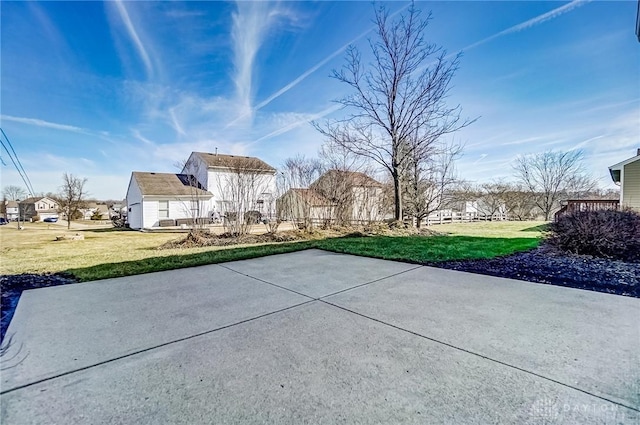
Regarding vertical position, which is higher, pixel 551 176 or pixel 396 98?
pixel 396 98

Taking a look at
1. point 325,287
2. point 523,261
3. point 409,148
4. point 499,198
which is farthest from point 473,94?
point 499,198

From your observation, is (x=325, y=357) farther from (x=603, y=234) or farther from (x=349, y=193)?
(x=349, y=193)

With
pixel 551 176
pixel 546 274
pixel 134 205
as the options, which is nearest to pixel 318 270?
pixel 546 274

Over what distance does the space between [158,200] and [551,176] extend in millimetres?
34455

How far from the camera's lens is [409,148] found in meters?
11.8

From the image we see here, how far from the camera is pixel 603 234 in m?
5.45

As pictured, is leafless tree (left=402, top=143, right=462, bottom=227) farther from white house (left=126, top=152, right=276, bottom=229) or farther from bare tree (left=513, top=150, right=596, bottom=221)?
bare tree (left=513, top=150, right=596, bottom=221)

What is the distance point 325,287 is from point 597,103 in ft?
40.7

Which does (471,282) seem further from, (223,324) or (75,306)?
(75,306)

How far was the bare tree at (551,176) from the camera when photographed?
24.9m

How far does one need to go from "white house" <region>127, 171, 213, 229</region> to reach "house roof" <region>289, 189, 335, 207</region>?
971 centimetres

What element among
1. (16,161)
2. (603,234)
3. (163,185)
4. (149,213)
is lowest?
(603,234)

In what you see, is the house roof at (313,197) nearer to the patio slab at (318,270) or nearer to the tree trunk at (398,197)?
the tree trunk at (398,197)

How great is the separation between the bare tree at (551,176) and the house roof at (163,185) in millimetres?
29357
